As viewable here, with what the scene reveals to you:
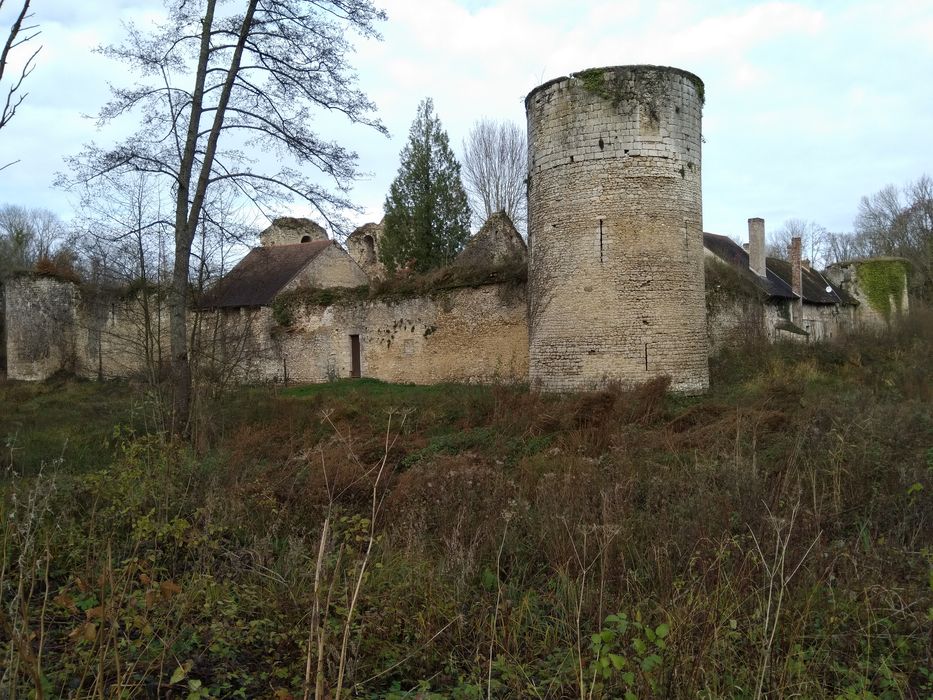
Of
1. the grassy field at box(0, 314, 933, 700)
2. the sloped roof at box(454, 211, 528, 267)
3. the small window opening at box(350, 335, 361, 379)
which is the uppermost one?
the sloped roof at box(454, 211, 528, 267)

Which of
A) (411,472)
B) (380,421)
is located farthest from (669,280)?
(411,472)

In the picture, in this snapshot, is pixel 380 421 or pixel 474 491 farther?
pixel 380 421

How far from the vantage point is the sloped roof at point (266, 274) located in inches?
891

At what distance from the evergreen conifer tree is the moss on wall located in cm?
1686

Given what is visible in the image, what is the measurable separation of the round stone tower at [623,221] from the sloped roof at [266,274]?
1235 cm

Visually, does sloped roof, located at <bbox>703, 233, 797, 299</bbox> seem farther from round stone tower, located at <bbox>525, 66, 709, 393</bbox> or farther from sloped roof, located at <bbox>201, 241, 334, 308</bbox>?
sloped roof, located at <bbox>201, 241, 334, 308</bbox>

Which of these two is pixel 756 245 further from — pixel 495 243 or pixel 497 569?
pixel 497 569

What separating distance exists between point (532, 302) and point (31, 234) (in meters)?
37.1

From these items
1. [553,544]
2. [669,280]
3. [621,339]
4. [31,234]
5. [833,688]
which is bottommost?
[833,688]

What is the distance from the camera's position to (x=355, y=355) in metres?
20.9

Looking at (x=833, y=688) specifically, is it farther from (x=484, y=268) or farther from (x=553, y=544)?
(x=484, y=268)

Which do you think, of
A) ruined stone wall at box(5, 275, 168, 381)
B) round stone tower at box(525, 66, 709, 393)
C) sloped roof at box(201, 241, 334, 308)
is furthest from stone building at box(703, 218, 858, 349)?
ruined stone wall at box(5, 275, 168, 381)

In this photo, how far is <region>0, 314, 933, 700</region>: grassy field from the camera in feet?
10.2

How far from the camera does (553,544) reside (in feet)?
15.2
